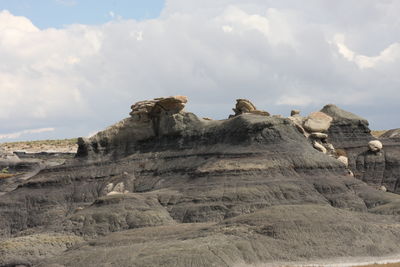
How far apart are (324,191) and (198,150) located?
13625mm

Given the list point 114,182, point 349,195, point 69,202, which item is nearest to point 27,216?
point 69,202

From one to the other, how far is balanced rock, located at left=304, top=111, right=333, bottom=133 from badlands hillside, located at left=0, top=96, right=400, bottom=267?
0.16 meters

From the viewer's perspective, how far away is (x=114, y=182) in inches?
2918

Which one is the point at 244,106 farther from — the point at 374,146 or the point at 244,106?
the point at 374,146

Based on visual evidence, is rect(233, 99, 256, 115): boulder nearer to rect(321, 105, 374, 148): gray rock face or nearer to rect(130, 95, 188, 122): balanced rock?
rect(130, 95, 188, 122): balanced rock

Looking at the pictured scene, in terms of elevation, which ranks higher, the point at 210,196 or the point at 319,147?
the point at 319,147

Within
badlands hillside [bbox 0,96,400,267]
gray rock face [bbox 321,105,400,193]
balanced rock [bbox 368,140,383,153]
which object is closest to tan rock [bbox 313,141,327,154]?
badlands hillside [bbox 0,96,400,267]

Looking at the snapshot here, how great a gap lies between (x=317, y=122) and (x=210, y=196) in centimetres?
2737

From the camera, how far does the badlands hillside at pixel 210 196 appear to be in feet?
157

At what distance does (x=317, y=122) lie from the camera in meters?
84.7

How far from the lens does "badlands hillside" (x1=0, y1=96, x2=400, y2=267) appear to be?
157ft

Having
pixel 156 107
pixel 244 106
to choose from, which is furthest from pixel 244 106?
pixel 156 107

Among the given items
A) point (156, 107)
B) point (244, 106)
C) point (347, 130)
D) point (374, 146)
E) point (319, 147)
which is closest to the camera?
point (156, 107)

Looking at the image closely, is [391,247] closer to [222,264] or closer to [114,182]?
[222,264]
